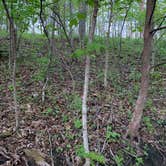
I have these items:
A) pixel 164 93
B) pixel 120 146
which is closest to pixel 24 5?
pixel 120 146

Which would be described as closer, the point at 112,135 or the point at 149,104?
the point at 112,135

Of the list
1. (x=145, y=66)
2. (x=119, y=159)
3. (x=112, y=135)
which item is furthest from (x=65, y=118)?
(x=145, y=66)

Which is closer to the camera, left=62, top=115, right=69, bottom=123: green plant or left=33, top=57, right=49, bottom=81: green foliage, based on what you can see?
left=62, top=115, right=69, bottom=123: green plant

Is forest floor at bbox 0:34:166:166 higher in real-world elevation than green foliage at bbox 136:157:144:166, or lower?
higher

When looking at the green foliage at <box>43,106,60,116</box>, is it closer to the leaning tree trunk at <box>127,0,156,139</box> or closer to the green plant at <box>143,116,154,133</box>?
the leaning tree trunk at <box>127,0,156,139</box>

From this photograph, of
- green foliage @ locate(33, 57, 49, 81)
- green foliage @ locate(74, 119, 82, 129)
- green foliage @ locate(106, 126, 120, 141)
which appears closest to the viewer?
green foliage @ locate(106, 126, 120, 141)

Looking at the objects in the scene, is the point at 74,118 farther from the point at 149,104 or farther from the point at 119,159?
the point at 149,104

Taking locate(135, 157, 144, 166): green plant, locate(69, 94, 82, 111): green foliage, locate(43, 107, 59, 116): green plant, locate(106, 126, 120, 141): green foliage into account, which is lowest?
locate(135, 157, 144, 166): green plant

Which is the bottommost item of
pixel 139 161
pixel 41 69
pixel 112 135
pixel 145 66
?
pixel 139 161

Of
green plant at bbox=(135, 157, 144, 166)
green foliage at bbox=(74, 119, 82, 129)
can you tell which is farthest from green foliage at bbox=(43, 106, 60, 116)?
green plant at bbox=(135, 157, 144, 166)

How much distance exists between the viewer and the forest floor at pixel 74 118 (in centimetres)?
333

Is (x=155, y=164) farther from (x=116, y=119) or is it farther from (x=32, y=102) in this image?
(x=32, y=102)

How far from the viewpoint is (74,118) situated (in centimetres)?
399

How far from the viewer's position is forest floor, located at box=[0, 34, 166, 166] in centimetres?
333
